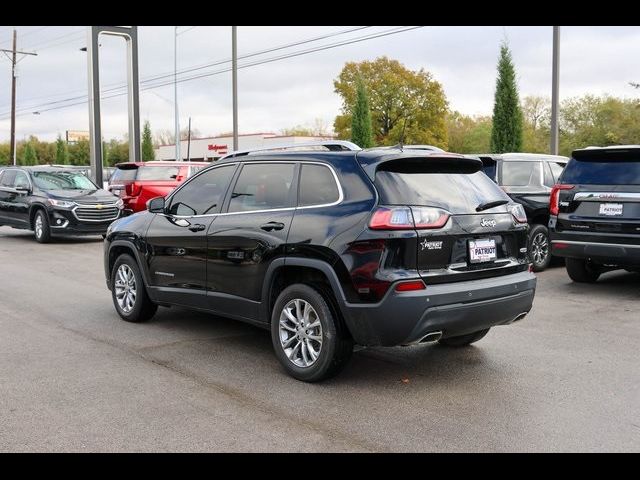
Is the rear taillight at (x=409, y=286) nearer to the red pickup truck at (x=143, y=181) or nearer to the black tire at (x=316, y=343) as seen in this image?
the black tire at (x=316, y=343)

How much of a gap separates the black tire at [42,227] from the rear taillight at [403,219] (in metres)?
12.4

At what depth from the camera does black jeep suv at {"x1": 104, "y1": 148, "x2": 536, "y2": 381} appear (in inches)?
185

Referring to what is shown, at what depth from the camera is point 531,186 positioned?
11.4m

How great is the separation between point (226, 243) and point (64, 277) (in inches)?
223

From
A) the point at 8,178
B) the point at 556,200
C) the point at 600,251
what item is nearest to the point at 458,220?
the point at 600,251

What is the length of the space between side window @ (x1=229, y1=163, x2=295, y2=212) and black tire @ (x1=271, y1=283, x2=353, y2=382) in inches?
29.7

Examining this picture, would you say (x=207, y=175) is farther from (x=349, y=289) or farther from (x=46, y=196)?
(x=46, y=196)

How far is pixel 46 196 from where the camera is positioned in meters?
15.7

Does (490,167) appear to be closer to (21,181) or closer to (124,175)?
(124,175)

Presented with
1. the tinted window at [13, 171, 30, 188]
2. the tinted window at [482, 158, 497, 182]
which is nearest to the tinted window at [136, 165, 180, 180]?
the tinted window at [13, 171, 30, 188]

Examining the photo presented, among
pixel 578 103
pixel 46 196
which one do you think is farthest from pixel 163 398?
pixel 578 103

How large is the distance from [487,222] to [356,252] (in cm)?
109

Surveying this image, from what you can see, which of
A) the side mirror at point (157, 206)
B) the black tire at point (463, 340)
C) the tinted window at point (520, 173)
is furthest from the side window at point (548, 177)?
the side mirror at point (157, 206)

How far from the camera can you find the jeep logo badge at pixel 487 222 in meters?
5.11
